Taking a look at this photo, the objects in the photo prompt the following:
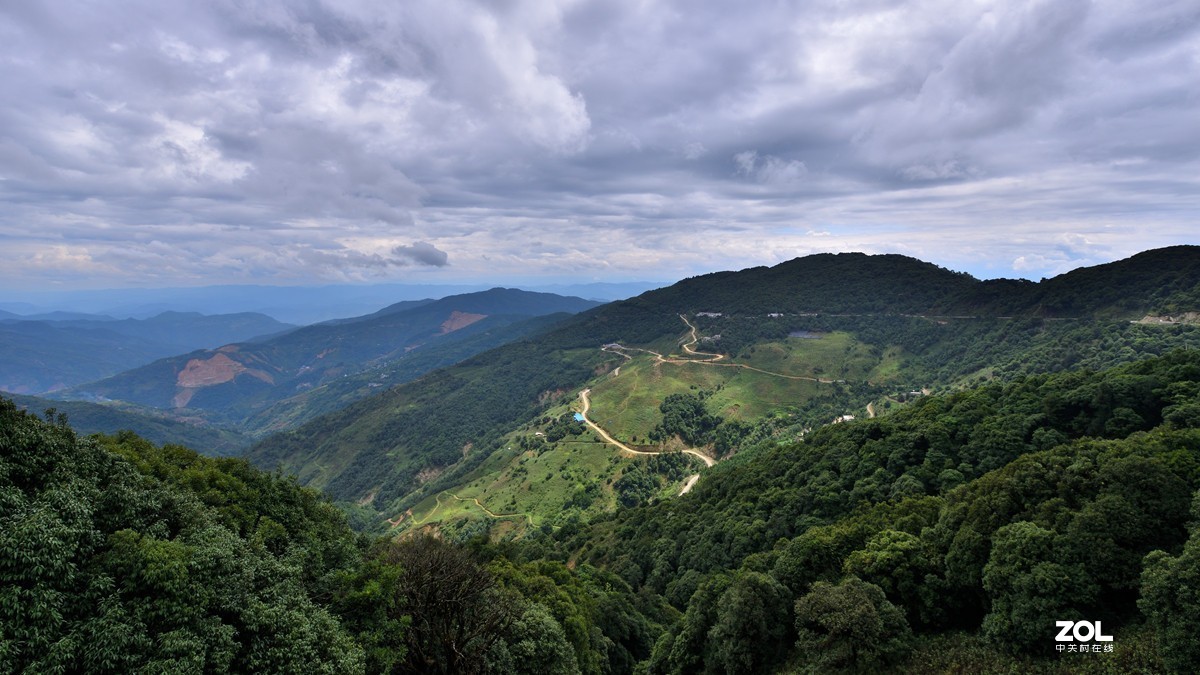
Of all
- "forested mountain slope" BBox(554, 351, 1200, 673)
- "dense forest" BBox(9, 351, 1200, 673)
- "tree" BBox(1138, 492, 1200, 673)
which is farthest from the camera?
"forested mountain slope" BBox(554, 351, 1200, 673)

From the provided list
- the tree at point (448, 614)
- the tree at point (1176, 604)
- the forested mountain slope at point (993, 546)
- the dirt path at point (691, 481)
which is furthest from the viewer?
the dirt path at point (691, 481)

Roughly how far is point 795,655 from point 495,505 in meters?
96.2

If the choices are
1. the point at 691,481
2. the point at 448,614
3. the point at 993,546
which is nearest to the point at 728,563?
the point at 993,546

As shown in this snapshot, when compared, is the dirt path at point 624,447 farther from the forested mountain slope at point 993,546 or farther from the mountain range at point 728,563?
the forested mountain slope at point 993,546

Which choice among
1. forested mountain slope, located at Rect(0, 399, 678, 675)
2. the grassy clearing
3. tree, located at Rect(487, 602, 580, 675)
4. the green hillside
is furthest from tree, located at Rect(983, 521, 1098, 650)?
the grassy clearing

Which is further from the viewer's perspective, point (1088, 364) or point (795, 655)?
point (1088, 364)

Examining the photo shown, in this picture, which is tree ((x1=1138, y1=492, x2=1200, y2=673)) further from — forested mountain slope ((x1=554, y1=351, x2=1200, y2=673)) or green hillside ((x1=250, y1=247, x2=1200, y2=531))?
green hillside ((x1=250, y1=247, x2=1200, y2=531))

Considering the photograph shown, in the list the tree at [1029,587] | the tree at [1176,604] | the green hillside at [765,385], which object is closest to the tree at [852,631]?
the tree at [1029,587]

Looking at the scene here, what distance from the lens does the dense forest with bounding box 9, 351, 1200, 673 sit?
1550cm

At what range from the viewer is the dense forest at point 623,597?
50.9ft

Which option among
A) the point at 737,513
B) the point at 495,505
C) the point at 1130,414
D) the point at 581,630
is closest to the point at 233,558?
the point at 581,630

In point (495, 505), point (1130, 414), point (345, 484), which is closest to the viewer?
point (1130, 414)

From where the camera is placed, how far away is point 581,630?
112 ft

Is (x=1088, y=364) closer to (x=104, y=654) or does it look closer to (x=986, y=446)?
(x=986, y=446)
